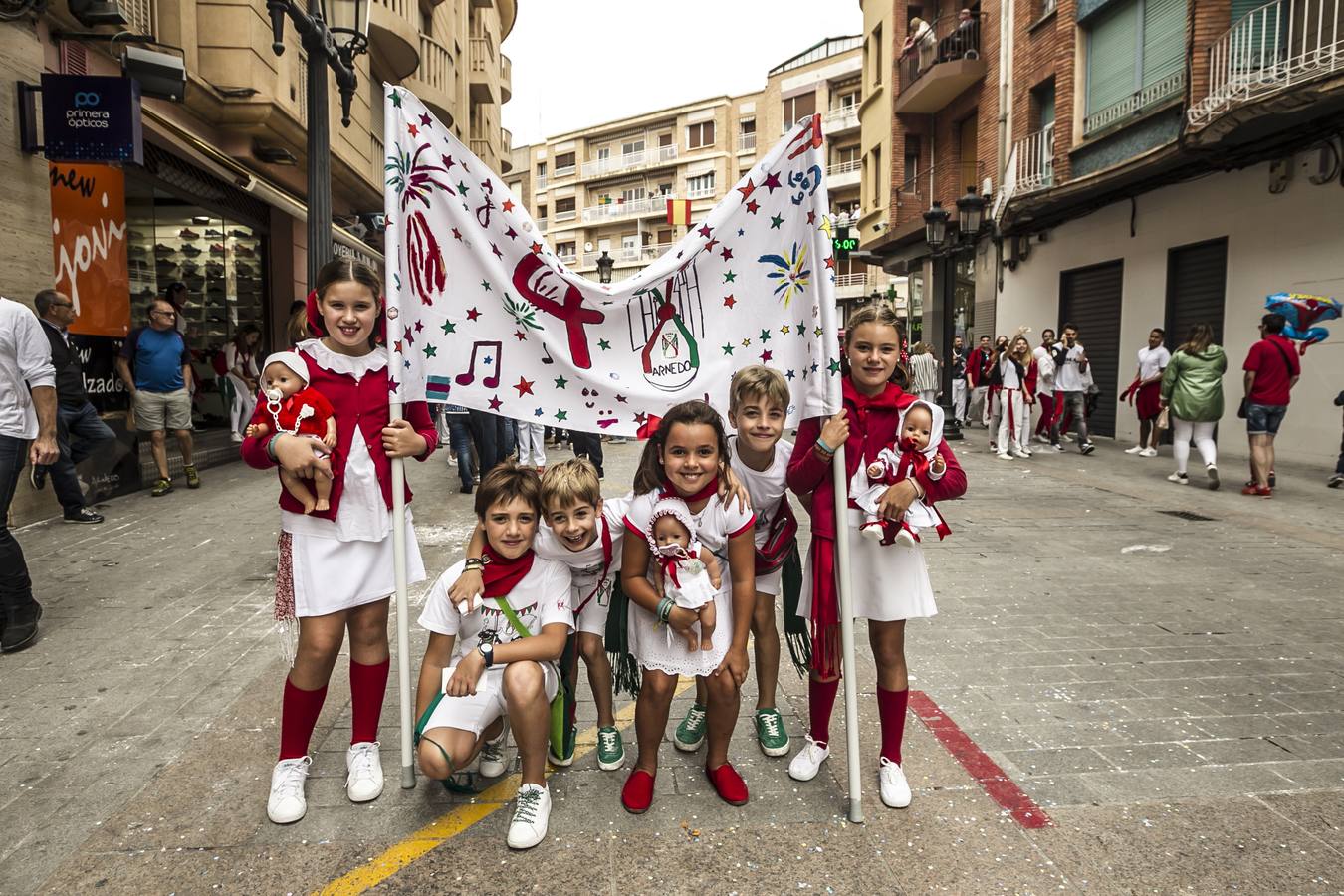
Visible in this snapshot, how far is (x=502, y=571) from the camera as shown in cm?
278

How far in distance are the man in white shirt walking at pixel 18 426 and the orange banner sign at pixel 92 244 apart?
4.07m

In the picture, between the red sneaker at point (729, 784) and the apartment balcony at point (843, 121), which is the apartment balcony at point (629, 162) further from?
the red sneaker at point (729, 784)

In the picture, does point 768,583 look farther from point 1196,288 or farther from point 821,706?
point 1196,288

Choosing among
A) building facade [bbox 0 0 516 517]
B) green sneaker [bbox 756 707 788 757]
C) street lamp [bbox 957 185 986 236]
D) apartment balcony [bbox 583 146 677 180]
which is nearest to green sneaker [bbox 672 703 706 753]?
green sneaker [bbox 756 707 788 757]

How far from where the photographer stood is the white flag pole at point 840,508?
2.72 meters

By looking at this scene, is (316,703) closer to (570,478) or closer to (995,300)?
(570,478)

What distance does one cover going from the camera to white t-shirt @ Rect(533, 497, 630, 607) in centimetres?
282

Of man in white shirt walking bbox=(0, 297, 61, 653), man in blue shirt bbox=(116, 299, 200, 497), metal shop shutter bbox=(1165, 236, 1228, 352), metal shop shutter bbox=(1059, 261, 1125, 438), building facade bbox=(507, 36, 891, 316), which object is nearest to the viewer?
man in white shirt walking bbox=(0, 297, 61, 653)

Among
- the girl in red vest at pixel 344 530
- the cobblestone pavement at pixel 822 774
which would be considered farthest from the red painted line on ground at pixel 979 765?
the girl in red vest at pixel 344 530

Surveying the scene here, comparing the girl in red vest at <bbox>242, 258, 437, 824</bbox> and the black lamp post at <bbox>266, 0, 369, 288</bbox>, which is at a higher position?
the black lamp post at <bbox>266, 0, 369, 288</bbox>

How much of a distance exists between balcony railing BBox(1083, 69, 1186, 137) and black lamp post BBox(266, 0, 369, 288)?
11.7m

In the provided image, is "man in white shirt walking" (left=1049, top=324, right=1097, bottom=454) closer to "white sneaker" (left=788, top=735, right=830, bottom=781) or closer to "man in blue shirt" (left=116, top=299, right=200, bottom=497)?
"white sneaker" (left=788, top=735, right=830, bottom=781)

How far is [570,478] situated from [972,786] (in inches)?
67.4

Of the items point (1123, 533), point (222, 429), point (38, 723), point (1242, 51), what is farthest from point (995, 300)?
point (38, 723)
